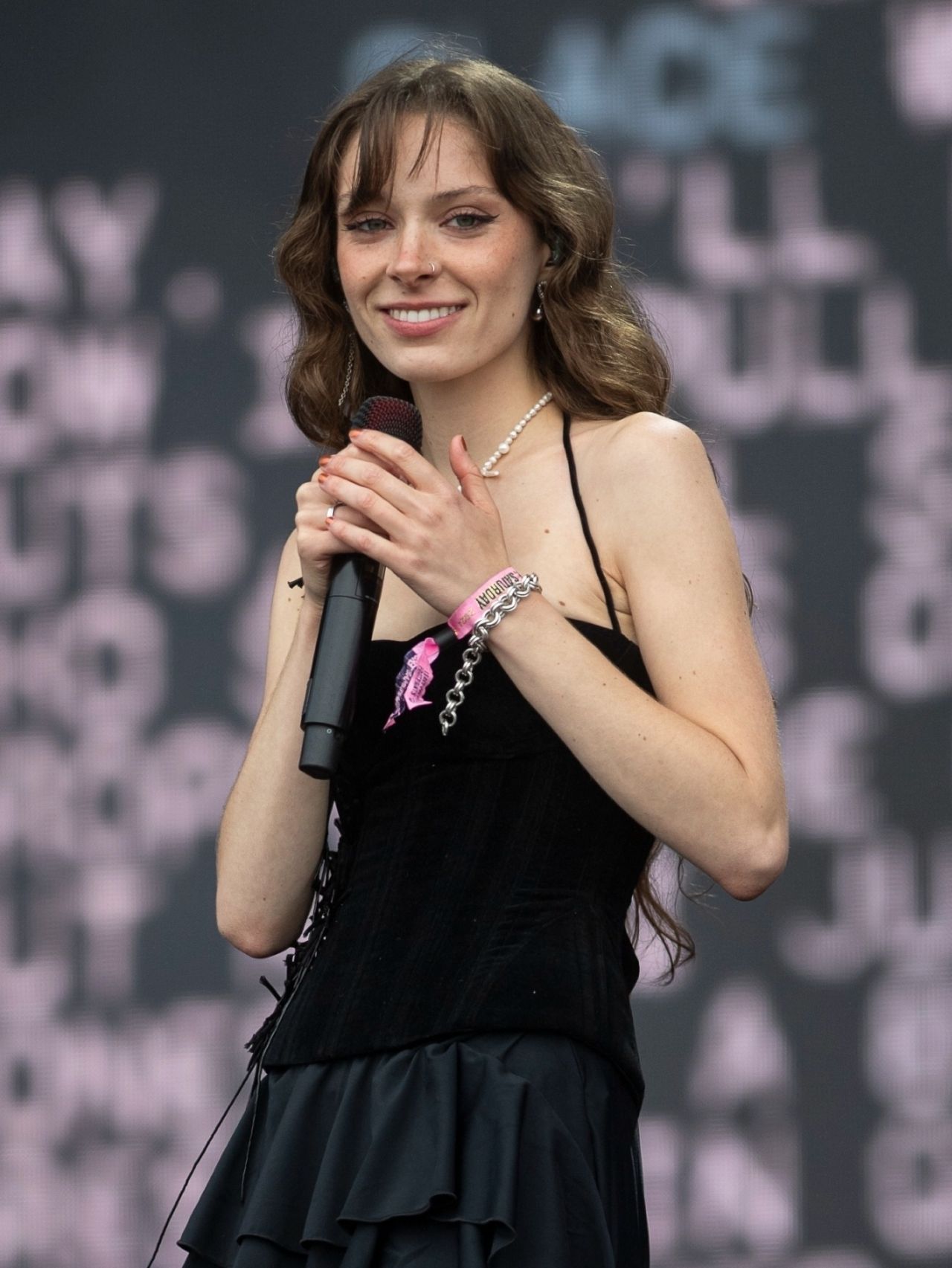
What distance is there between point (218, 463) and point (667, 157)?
0.83m

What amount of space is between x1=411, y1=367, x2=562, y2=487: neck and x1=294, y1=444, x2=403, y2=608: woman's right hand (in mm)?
214

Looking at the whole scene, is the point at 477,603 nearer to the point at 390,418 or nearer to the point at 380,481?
the point at 380,481

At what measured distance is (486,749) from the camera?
144cm

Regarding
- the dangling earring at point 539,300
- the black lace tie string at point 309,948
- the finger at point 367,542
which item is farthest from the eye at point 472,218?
the black lace tie string at point 309,948

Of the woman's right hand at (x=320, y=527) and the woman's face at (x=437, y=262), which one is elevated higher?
the woman's face at (x=437, y=262)

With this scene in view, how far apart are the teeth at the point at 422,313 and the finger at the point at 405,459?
0.19 m

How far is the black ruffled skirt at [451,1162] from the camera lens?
1.30 m

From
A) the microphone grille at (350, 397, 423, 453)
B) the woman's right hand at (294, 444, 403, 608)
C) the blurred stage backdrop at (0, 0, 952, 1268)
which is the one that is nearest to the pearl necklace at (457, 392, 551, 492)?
the microphone grille at (350, 397, 423, 453)

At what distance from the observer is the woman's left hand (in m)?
1.33

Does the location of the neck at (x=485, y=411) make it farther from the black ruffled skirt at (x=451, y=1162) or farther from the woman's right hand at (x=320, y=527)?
the black ruffled skirt at (x=451, y=1162)

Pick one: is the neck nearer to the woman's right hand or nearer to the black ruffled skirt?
the woman's right hand

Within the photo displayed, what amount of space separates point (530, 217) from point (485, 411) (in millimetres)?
165

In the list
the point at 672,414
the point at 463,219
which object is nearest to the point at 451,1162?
the point at 463,219

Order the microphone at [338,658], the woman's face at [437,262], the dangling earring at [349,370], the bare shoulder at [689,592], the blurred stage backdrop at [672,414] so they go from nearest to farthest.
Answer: the microphone at [338,658]
the bare shoulder at [689,592]
the woman's face at [437,262]
the dangling earring at [349,370]
the blurred stage backdrop at [672,414]
